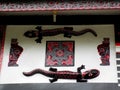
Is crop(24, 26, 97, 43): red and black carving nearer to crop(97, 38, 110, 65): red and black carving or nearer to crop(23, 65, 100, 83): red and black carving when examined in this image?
crop(97, 38, 110, 65): red and black carving

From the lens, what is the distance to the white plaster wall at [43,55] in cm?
474

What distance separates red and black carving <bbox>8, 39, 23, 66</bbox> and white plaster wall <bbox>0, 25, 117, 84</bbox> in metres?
0.04

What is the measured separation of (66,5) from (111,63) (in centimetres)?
90

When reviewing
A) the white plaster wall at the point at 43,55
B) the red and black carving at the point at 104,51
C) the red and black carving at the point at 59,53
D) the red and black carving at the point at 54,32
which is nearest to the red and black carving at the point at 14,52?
Answer: the white plaster wall at the point at 43,55

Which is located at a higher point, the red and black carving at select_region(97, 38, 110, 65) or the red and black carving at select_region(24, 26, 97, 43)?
the red and black carving at select_region(24, 26, 97, 43)

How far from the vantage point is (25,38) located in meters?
5.01

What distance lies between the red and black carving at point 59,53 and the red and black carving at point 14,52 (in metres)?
0.36

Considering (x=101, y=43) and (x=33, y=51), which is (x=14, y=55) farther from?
(x=101, y=43)

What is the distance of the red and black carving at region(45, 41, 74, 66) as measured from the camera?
15.8 feet

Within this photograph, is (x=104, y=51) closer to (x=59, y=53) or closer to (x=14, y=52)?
(x=59, y=53)

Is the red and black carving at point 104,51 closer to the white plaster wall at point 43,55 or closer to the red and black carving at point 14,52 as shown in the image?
the white plaster wall at point 43,55

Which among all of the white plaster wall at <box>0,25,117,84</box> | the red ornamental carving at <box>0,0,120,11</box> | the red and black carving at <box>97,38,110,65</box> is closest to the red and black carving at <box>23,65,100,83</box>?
the white plaster wall at <box>0,25,117,84</box>

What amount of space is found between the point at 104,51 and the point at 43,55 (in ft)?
2.50

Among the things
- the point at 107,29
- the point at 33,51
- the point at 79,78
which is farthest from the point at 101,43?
the point at 33,51
